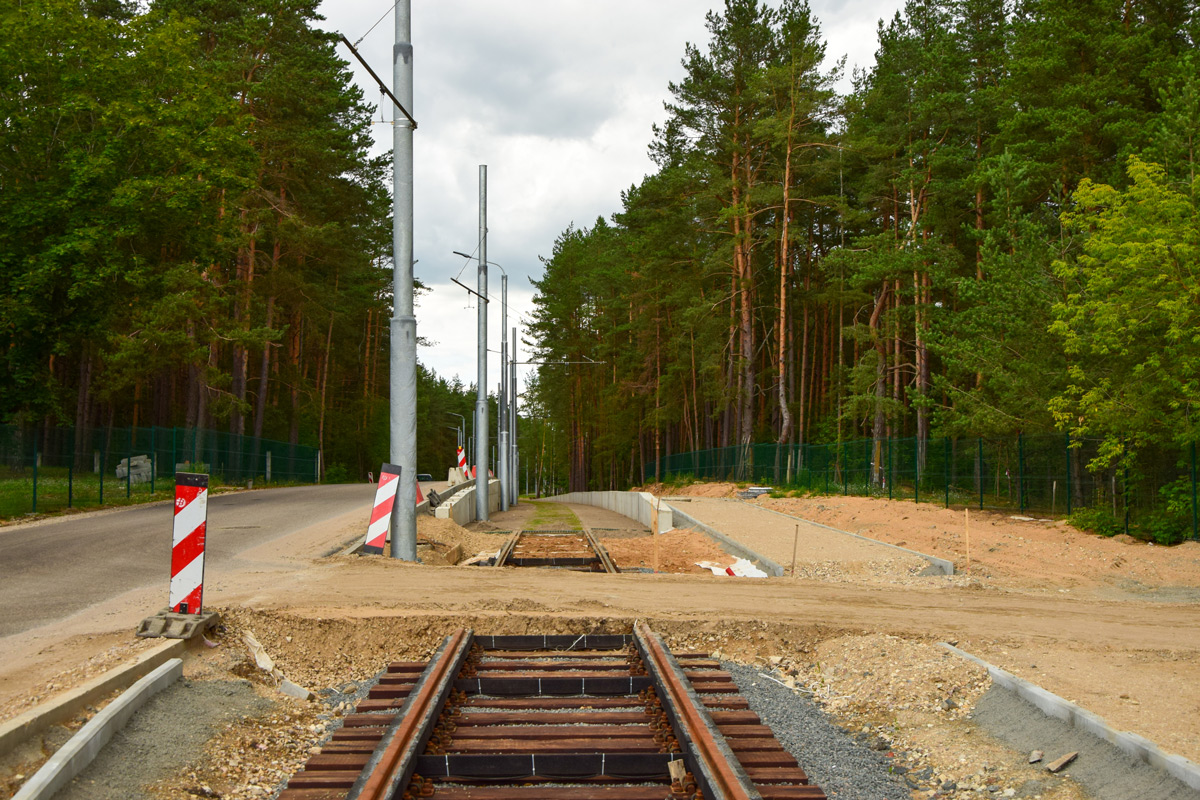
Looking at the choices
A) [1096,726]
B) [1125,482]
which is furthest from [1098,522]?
[1096,726]

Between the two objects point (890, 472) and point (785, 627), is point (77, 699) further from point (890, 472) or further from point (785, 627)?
point (890, 472)

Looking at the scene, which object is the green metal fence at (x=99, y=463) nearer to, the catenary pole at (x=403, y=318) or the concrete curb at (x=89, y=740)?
the catenary pole at (x=403, y=318)

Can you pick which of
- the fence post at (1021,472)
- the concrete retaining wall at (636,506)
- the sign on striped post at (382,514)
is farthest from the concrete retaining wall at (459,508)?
the fence post at (1021,472)

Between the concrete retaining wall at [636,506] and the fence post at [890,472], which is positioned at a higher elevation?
the fence post at [890,472]

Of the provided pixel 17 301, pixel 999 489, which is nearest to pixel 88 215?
pixel 17 301

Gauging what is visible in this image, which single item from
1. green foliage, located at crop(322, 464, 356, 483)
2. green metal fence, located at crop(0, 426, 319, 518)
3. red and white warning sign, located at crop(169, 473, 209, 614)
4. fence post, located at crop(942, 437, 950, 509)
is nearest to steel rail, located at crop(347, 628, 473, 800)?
red and white warning sign, located at crop(169, 473, 209, 614)

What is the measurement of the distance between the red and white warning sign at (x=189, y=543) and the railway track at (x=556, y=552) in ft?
30.8

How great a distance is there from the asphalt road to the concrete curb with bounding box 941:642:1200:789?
27.4ft

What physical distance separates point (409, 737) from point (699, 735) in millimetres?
1674

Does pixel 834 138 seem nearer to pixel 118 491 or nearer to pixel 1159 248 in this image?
pixel 1159 248

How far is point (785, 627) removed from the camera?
30.5 feet

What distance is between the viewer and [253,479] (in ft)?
139

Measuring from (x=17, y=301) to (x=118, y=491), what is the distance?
21.9 feet

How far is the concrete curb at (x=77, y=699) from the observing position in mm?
4922
